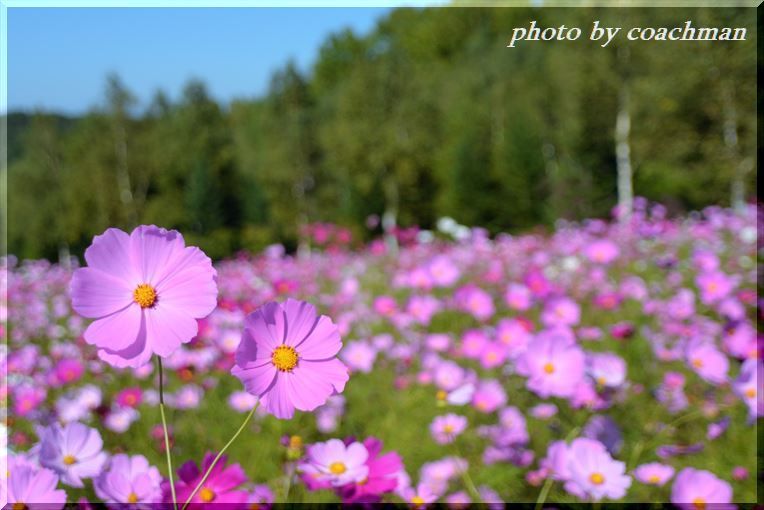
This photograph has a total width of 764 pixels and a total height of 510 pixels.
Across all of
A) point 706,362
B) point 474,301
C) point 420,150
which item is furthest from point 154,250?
point 420,150

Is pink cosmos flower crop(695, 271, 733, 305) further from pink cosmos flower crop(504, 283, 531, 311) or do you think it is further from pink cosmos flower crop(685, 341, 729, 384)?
pink cosmos flower crop(685, 341, 729, 384)

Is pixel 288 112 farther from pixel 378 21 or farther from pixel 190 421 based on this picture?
pixel 190 421

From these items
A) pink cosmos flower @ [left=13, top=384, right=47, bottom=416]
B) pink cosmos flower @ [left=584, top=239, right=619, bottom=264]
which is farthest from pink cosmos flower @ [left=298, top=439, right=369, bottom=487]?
pink cosmos flower @ [left=584, top=239, right=619, bottom=264]

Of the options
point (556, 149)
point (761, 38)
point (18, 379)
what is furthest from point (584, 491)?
point (556, 149)

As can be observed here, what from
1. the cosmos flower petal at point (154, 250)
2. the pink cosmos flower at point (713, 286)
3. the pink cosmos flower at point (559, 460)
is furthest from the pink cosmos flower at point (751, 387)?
the pink cosmos flower at point (713, 286)

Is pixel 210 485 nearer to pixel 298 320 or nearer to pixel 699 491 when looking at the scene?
pixel 298 320

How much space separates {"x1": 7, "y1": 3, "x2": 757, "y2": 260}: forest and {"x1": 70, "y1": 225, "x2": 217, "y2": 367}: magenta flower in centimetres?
806

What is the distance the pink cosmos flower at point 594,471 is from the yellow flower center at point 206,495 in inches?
15.2

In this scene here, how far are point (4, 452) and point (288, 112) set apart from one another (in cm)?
1734

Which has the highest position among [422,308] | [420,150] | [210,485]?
[420,150]

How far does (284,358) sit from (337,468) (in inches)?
9.3

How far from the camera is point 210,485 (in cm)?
55

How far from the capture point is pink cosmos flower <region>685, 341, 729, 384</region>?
3.32 ft

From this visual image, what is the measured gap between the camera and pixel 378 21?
2494cm
